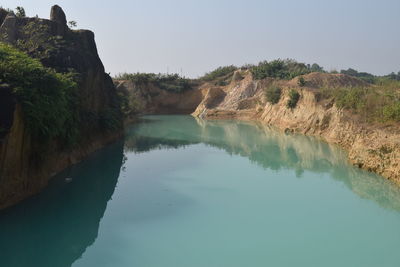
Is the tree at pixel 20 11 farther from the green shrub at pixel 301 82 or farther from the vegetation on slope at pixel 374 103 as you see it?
the green shrub at pixel 301 82

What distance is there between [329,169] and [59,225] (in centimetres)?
1095

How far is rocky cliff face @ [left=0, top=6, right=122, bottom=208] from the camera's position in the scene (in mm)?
9648

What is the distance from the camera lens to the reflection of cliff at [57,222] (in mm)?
7602

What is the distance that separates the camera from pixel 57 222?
9.30 metres

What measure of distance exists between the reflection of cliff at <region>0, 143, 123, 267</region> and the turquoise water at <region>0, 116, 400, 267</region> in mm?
22

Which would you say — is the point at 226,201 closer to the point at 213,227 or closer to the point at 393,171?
the point at 213,227

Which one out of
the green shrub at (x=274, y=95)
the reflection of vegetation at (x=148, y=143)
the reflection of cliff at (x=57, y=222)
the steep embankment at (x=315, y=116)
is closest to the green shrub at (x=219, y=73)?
the steep embankment at (x=315, y=116)

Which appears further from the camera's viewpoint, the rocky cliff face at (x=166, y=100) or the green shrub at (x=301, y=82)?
the rocky cliff face at (x=166, y=100)

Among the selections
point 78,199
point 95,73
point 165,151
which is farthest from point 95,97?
point 78,199

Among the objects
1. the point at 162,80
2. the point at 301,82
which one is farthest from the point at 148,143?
the point at 162,80

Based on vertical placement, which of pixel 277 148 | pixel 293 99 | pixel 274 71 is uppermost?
pixel 274 71

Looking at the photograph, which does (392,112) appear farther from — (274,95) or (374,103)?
(274,95)

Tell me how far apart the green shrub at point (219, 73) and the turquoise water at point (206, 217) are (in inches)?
1579

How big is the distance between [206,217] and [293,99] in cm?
2197
